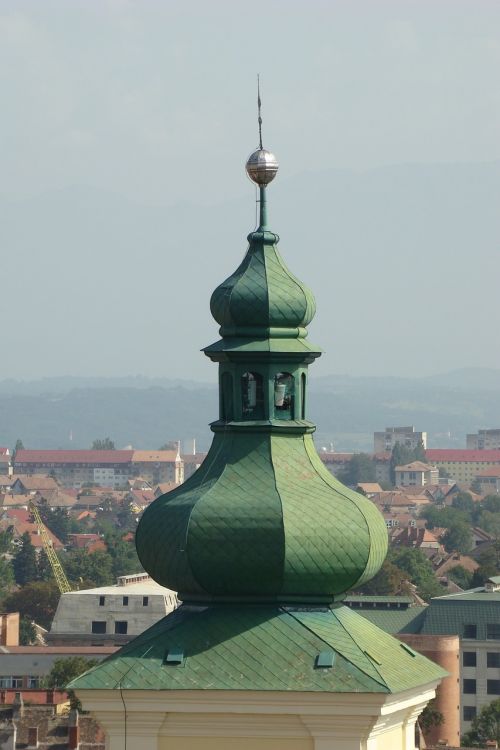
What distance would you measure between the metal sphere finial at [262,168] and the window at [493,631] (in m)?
87.7

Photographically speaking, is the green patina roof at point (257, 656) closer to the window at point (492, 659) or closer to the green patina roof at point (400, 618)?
the green patina roof at point (400, 618)

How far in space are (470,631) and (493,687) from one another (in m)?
2.22

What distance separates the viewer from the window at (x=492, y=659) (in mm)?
103438

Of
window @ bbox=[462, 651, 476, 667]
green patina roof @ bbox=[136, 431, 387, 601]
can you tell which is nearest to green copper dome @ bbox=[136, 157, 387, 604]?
green patina roof @ bbox=[136, 431, 387, 601]

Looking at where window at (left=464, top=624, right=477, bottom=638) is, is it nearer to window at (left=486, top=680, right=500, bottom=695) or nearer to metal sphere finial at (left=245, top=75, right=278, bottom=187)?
window at (left=486, top=680, right=500, bottom=695)

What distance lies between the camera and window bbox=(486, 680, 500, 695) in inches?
4038

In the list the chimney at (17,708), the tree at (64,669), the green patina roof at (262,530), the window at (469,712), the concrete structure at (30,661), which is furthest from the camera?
the concrete structure at (30,661)

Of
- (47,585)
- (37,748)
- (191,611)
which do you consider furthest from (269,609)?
(47,585)

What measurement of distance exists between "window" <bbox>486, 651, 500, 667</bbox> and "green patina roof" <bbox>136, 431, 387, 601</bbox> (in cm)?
8785

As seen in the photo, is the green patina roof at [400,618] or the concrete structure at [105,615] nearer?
the green patina roof at [400,618]

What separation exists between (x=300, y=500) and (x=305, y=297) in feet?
3.93

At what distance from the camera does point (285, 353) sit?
16188mm

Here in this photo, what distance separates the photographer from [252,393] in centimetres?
1623

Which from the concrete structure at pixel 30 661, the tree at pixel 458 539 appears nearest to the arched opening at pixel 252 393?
the concrete structure at pixel 30 661
